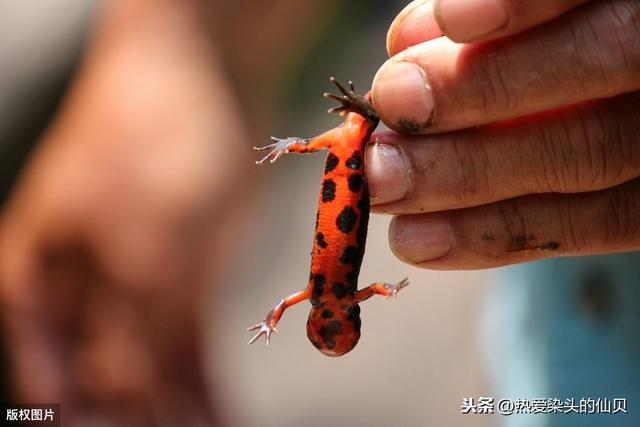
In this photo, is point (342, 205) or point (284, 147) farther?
point (284, 147)

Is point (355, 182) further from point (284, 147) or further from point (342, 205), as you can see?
point (284, 147)

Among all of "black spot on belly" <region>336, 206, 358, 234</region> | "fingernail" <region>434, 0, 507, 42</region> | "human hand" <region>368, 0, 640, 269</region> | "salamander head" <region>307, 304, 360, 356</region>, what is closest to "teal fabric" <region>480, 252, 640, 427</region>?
"human hand" <region>368, 0, 640, 269</region>

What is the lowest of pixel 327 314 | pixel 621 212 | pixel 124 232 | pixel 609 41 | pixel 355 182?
pixel 327 314

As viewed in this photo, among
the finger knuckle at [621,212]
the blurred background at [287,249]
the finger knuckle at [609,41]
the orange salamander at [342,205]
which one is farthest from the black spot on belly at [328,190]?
the blurred background at [287,249]

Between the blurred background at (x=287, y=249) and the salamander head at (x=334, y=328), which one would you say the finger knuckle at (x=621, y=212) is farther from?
the blurred background at (x=287, y=249)

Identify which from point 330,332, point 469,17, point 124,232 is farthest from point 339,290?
point 124,232

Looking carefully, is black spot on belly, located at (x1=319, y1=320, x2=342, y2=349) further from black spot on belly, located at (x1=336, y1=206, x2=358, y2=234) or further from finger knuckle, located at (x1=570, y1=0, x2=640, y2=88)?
finger knuckle, located at (x1=570, y1=0, x2=640, y2=88)

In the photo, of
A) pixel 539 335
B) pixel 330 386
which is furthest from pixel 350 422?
Result: pixel 539 335
